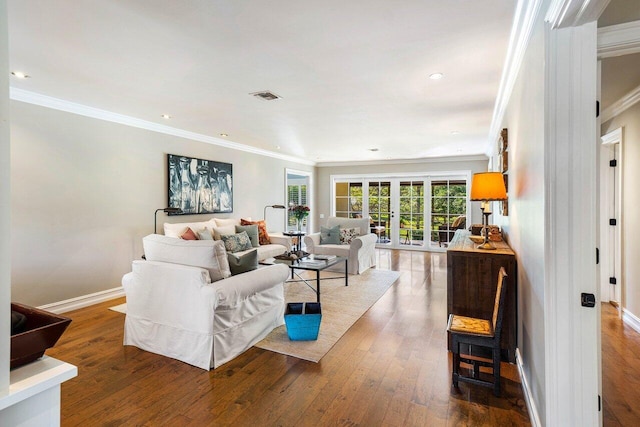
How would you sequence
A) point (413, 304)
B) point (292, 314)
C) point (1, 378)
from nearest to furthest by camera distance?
point (1, 378), point (292, 314), point (413, 304)

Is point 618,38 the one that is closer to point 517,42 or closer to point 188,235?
point 517,42

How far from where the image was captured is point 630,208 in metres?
3.29

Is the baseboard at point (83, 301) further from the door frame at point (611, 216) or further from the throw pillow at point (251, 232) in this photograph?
the door frame at point (611, 216)

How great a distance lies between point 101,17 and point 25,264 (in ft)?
9.59

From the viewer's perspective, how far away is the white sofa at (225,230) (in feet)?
15.7

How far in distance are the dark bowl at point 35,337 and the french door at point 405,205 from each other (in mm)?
7665

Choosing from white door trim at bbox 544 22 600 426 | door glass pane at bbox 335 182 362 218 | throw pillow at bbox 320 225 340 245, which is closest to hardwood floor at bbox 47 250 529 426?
white door trim at bbox 544 22 600 426

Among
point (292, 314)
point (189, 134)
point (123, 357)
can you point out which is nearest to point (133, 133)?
point (189, 134)

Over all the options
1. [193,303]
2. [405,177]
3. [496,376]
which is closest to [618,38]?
[496,376]

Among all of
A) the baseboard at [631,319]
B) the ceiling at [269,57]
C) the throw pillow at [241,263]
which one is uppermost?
the ceiling at [269,57]

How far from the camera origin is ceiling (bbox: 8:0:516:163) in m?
1.99

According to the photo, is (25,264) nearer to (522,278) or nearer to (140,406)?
(140,406)

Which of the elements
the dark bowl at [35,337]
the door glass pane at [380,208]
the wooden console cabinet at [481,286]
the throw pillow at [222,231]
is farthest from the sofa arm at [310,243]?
the dark bowl at [35,337]

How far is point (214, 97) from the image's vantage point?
360cm
